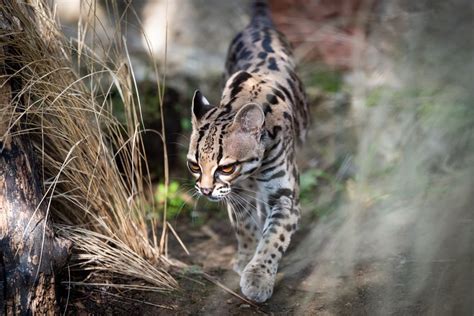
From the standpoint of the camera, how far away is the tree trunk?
11.6 feet

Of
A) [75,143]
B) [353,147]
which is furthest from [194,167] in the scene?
[353,147]

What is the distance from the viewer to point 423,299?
389 centimetres

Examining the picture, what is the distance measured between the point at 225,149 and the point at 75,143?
0.95 m

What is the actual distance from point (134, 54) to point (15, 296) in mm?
4377

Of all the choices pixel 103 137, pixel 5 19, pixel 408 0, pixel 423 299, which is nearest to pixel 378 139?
pixel 408 0

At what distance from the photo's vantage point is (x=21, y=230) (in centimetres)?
360

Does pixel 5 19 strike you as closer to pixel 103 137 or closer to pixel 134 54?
pixel 103 137

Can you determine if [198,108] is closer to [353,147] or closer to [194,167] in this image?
[194,167]

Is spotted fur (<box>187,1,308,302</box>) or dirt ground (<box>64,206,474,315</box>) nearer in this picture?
dirt ground (<box>64,206,474,315</box>)

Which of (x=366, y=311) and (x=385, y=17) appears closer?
(x=366, y=311)

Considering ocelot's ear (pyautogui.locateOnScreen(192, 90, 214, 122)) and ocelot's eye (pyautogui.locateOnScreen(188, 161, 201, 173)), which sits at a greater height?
ocelot's ear (pyautogui.locateOnScreen(192, 90, 214, 122))

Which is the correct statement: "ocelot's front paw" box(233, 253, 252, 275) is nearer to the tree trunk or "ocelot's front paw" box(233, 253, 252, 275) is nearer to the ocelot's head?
the ocelot's head

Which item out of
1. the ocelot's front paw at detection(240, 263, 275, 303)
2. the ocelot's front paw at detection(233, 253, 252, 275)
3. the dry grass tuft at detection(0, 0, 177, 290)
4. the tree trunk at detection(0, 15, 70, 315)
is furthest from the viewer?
the ocelot's front paw at detection(233, 253, 252, 275)

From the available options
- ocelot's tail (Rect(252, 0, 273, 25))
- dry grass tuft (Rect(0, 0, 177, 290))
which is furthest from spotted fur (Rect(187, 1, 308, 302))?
ocelot's tail (Rect(252, 0, 273, 25))
